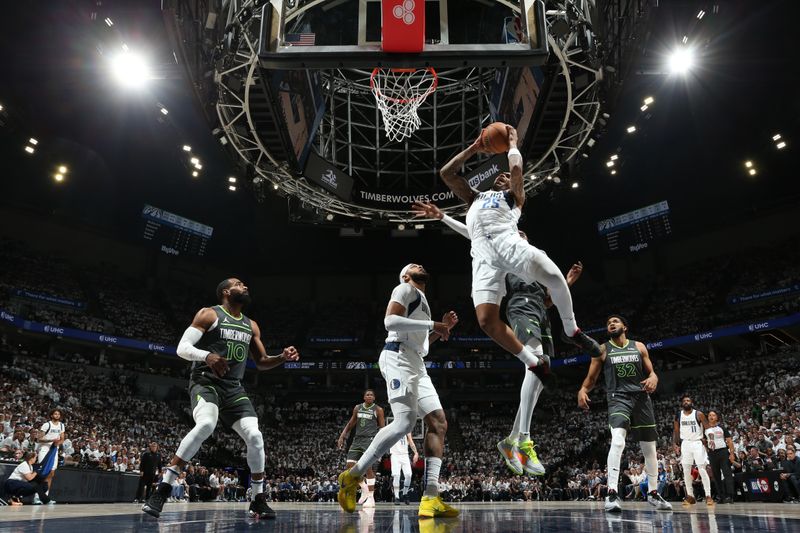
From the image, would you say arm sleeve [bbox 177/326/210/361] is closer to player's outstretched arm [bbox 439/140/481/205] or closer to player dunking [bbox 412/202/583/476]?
player dunking [bbox 412/202/583/476]

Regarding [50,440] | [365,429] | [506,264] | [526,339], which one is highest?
[506,264]

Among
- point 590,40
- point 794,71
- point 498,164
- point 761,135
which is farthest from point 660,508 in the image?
point 761,135

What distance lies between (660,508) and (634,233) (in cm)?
2741

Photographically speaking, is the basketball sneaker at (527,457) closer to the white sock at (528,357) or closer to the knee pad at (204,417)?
the white sock at (528,357)

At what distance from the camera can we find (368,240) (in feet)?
124

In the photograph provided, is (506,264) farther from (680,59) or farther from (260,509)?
(680,59)

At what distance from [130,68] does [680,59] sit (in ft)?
55.7

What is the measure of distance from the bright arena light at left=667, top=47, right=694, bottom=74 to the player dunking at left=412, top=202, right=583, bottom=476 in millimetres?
15209

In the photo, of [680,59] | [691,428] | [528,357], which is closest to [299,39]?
[528,357]

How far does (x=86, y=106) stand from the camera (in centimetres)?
2341

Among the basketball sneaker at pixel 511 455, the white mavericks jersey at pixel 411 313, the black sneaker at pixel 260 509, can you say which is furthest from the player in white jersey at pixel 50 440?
the basketball sneaker at pixel 511 455

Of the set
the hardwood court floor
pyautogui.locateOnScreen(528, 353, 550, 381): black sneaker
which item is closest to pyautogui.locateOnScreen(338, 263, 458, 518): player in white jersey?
the hardwood court floor

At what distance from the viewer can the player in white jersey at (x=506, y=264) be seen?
437 cm

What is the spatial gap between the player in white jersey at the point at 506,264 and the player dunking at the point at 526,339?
1.31ft
